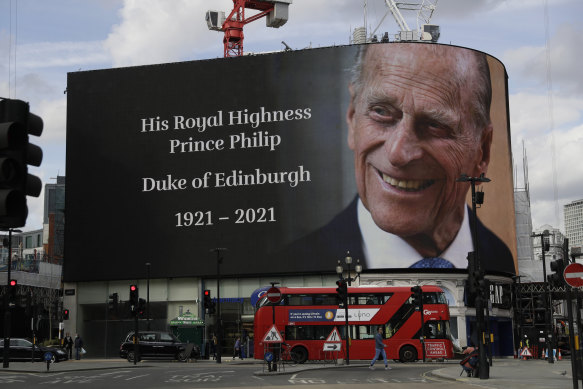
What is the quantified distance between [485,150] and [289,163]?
16.5 m

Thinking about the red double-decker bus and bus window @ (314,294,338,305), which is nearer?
the red double-decker bus

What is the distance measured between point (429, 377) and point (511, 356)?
4497cm

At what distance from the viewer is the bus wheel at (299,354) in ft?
149

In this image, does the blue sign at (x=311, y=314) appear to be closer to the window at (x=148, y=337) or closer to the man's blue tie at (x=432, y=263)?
the window at (x=148, y=337)

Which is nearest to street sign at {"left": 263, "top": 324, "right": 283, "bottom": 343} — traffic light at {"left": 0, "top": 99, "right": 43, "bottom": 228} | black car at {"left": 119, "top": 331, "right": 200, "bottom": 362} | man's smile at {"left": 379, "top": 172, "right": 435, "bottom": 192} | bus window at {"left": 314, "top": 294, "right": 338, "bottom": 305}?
bus window at {"left": 314, "top": 294, "right": 338, "bottom": 305}

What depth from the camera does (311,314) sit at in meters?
46.0

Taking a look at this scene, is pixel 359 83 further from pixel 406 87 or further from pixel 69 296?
pixel 69 296

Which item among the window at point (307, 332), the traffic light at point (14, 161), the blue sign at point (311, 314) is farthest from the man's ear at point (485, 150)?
the traffic light at point (14, 161)

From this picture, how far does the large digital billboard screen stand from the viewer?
63.8 m

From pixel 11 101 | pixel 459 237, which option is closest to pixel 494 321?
pixel 459 237

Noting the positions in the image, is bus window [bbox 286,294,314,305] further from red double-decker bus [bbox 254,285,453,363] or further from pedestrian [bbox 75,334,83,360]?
pedestrian [bbox 75,334,83,360]

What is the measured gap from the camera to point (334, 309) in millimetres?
46188

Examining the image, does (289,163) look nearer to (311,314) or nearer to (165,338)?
(165,338)

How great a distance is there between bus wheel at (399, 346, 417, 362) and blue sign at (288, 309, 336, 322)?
14.4 ft
